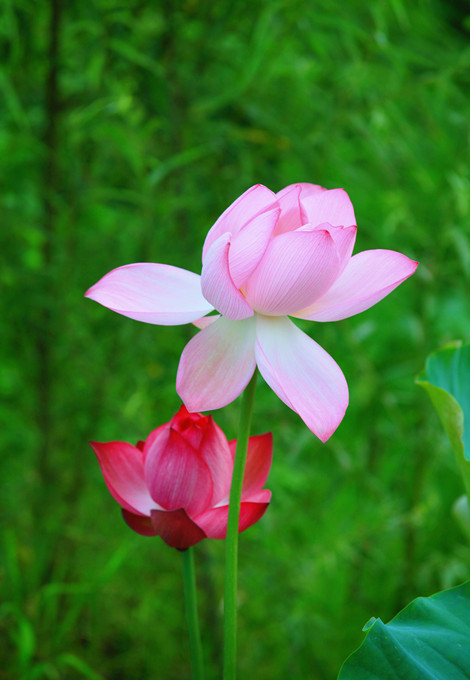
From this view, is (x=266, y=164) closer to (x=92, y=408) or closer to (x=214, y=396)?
(x=92, y=408)

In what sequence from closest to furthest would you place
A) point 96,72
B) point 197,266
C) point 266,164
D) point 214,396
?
point 214,396
point 96,72
point 197,266
point 266,164

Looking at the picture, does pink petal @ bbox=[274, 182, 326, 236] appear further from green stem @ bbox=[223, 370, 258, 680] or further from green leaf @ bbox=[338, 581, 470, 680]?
green leaf @ bbox=[338, 581, 470, 680]

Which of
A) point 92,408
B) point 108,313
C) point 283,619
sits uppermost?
point 108,313

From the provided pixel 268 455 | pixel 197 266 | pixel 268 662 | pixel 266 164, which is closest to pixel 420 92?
pixel 266 164

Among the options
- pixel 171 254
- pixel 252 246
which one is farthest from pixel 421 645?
pixel 171 254

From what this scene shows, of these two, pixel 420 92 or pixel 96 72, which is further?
pixel 420 92

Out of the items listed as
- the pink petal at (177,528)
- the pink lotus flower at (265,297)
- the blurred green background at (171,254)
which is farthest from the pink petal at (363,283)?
the blurred green background at (171,254)

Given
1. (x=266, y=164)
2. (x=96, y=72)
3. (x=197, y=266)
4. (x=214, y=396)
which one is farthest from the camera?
(x=266, y=164)
